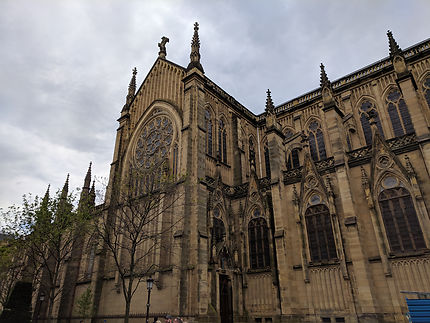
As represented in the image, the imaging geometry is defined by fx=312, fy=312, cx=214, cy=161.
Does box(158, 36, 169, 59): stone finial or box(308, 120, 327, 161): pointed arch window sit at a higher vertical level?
box(158, 36, 169, 59): stone finial

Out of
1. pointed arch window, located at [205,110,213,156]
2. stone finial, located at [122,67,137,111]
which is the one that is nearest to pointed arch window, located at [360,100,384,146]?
pointed arch window, located at [205,110,213,156]

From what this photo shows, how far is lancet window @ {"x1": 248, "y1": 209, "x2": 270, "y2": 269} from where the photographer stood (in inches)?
830

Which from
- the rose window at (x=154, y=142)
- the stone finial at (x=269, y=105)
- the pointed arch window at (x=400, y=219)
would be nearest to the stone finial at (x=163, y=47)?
the rose window at (x=154, y=142)

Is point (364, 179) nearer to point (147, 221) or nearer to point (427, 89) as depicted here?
point (427, 89)

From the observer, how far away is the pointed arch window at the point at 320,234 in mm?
18422

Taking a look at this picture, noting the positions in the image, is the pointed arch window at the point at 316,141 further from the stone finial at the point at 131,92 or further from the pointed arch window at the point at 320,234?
the stone finial at the point at 131,92

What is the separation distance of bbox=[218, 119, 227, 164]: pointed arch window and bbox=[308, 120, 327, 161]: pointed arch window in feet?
25.4

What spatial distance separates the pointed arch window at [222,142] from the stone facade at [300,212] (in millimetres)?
155

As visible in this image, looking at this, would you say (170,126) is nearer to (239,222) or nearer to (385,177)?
(239,222)

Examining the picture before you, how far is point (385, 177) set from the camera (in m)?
17.8

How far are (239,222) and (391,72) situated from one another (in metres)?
17.4

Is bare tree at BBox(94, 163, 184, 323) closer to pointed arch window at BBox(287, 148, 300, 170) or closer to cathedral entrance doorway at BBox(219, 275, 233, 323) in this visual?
cathedral entrance doorway at BBox(219, 275, 233, 323)

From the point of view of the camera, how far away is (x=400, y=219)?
54.9ft

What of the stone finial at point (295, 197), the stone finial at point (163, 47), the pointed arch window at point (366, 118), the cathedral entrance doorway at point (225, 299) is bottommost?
the cathedral entrance doorway at point (225, 299)
